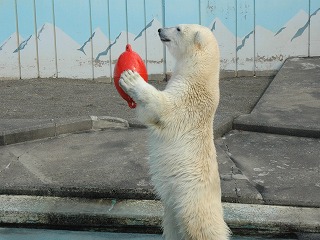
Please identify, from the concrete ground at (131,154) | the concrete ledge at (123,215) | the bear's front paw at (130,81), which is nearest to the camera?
the bear's front paw at (130,81)

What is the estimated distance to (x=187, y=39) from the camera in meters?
3.19

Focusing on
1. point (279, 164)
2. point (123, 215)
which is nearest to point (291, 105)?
point (279, 164)

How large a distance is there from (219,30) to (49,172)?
3.78 metres

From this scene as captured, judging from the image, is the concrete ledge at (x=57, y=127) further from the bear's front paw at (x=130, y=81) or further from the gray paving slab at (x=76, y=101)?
the bear's front paw at (x=130, y=81)

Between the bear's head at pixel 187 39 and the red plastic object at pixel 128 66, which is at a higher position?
the bear's head at pixel 187 39

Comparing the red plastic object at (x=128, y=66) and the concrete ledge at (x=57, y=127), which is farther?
the concrete ledge at (x=57, y=127)

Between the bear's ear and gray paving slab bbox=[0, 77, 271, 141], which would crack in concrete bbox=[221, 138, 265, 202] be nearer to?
gray paving slab bbox=[0, 77, 271, 141]

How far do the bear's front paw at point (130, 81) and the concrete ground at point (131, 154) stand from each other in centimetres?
91

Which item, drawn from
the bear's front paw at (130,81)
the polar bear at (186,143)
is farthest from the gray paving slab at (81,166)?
the bear's front paw at (130,81)

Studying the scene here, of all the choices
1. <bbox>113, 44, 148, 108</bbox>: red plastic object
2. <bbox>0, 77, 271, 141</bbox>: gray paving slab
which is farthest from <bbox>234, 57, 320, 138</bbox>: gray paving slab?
<bbox>113, 44, 148, 108</bbox>: red plastic object

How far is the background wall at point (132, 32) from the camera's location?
293 inches

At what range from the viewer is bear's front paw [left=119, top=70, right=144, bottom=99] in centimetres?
304

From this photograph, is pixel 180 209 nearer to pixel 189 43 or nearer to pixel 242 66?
pixel 189 43

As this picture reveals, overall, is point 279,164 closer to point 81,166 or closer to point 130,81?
point 81,166
